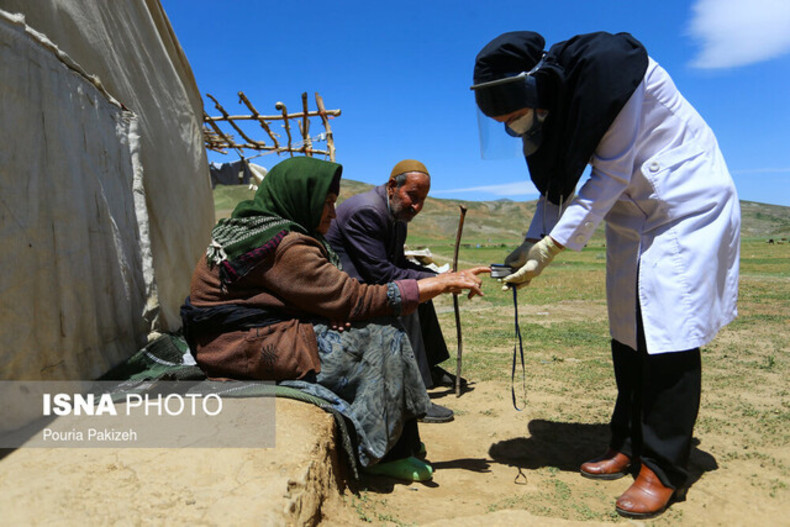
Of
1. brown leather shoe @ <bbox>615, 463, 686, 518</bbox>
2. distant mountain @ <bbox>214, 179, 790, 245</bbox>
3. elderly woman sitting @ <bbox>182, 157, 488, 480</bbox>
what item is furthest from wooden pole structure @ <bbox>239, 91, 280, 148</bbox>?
distant mountain @ <bbox>214, 179, 790, 245</bbox>

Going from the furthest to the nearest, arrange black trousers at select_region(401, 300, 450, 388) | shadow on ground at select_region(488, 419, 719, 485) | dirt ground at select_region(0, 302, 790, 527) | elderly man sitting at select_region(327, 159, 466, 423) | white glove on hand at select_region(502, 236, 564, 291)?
black trousers at select_region(401, 300, 450, 388) < elderly man sitting at select_region(327, 159, 466, 423) < shadow on ground at select_region(488, 419, 719, 485) < white glove on hand at select_region(502, 236, 564, 291) < dirt ground at select_region(0, 302, 790, 527)

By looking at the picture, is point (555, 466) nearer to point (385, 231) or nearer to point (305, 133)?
point (385, 231)

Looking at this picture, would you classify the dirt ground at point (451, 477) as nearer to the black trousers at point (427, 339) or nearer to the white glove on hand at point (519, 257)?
the black trousers at point (427, 339)

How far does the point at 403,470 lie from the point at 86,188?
213 centimetres

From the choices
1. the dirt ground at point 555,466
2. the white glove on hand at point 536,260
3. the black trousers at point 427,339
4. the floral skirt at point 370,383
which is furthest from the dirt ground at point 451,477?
the white glove on hand at point 536,260

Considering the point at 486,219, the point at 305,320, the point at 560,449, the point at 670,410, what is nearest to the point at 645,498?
the point at 670,410

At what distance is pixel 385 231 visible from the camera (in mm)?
3555

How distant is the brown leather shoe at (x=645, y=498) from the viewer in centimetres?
223

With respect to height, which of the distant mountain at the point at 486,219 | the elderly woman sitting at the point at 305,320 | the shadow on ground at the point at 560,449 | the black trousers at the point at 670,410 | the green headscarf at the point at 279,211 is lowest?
the shadow on ground at the point at 560,449

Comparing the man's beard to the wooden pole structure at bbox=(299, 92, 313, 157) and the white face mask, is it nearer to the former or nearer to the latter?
the white face mask

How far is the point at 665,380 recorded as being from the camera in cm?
227

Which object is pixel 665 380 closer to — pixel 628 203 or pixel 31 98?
pixel 628 203

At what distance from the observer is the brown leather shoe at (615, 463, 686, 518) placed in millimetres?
2227

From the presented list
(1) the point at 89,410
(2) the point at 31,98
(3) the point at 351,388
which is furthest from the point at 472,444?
(2) the point at 31,98
